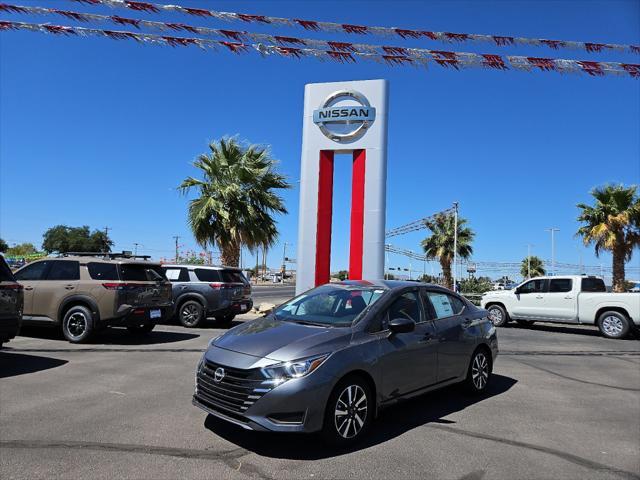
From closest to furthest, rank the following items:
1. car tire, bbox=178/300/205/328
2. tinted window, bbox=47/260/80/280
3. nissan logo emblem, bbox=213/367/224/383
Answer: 1. nissan logo emblem, bbox=213/367/224/383
2. tinted window, bbox=47/260/80/280
3. car tire, bbox=178/300/205/328

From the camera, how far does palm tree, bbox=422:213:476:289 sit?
133 ft

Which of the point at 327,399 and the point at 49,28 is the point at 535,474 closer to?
the point at 327,399

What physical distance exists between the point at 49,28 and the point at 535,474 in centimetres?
1048

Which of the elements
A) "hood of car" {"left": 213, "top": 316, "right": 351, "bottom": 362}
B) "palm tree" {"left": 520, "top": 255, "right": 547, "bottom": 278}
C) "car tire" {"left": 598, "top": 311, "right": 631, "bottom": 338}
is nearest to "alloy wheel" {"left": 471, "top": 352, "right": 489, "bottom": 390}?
"hood of car" {"left": 213, "top": 316, "right": 351, "bottom": 362}

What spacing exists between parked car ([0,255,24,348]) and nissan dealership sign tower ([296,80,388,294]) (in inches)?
328

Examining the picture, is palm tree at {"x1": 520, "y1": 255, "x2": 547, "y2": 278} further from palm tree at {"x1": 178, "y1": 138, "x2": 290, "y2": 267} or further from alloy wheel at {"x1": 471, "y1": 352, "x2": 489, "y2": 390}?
alloy wheel at {"x1": 471, "y1": 352, "x2": 489, "y2": 390}

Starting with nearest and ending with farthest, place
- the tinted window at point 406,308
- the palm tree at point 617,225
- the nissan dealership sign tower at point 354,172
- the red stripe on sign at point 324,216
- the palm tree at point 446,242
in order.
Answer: the tinted window at point 406,308 < the nissan dealership sign tower at point 354,172 < the red stripe on sign at point 324,216 < the palm tree at point 617,225 < the palm tree at point 446,242

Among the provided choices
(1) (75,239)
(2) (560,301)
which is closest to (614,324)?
(2) (560,301)

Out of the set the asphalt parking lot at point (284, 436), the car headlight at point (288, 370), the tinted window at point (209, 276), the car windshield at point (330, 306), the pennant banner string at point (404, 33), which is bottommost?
the asphalt parking lot at point (284, 436)

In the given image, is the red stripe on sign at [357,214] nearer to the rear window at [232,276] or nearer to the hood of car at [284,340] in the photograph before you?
the rear window at [232,276]

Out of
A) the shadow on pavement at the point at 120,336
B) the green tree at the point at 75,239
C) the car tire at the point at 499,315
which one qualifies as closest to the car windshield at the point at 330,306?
the shadow on pavement at the point at 120,336

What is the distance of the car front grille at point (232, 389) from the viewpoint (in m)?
4.25

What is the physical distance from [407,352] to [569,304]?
12437mm

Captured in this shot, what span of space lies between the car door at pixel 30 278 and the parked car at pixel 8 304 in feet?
9.76
